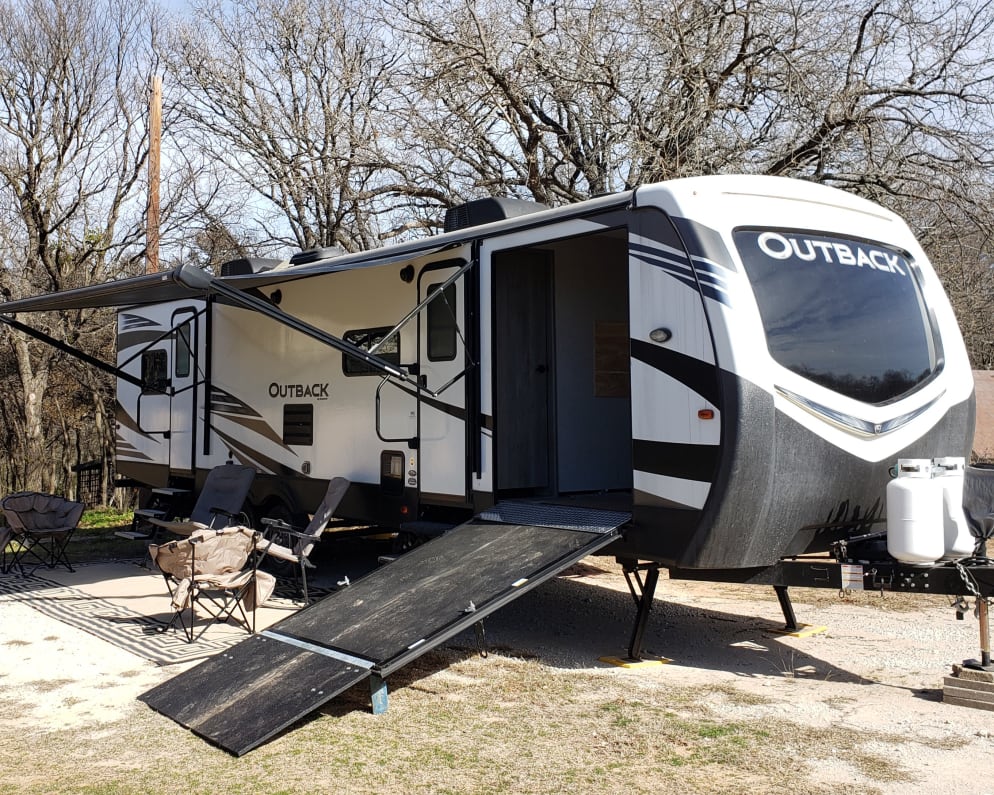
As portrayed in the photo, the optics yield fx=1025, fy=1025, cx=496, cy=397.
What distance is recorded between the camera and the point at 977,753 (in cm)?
430

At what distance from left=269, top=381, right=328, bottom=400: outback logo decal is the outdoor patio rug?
1683 millimetres

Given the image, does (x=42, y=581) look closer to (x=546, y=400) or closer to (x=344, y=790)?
(x=546, y=400)

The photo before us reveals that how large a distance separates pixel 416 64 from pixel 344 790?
27.5 feet

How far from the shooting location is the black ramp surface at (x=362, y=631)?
4.81 meters

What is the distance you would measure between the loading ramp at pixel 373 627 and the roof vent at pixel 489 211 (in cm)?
200

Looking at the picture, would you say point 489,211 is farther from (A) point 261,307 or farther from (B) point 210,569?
(B) point 210,569

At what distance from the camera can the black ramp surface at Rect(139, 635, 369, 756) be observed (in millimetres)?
4648

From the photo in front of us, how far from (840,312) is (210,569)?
4.23 metres

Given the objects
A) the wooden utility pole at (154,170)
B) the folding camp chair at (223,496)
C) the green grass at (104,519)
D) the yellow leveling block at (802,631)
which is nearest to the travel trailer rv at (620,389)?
the folding camp chair at (223,496)

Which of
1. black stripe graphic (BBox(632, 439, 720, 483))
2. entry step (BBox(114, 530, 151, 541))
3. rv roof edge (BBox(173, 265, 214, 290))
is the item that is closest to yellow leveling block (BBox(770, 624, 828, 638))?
black stripe graphic (BBox(632, 439, 720, 483))

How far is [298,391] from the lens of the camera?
28.8 feet

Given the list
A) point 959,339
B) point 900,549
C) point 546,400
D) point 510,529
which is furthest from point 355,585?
point 959,339

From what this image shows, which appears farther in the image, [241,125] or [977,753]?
[241,125]

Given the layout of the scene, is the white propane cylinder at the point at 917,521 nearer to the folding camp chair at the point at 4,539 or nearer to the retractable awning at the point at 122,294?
the retractable awning at the point at 122,294
